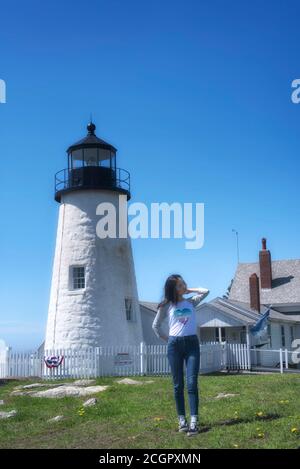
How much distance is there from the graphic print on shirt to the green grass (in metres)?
1.45

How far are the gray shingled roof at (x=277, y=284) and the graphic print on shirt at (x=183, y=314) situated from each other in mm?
30141

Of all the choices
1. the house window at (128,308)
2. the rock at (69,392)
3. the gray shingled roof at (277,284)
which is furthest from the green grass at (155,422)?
the gray shingled roof at (277,284)

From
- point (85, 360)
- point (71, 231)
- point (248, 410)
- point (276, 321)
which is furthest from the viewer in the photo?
point (276, 321)

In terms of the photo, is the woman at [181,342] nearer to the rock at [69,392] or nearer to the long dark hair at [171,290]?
the long dark hair at [171,290]

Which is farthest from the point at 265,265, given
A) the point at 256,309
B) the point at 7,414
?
the point at 7,414

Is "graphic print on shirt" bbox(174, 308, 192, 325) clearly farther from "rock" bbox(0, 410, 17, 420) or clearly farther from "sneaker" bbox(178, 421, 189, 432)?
"rock" bbox(0, 410, 17, 420)

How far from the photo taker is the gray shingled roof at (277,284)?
37188mm

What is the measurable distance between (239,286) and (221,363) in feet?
49.6

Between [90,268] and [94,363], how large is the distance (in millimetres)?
3827

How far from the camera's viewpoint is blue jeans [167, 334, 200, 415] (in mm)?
7543

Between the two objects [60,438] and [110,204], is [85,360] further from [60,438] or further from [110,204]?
[60,438]

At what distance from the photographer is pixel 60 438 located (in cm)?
780
